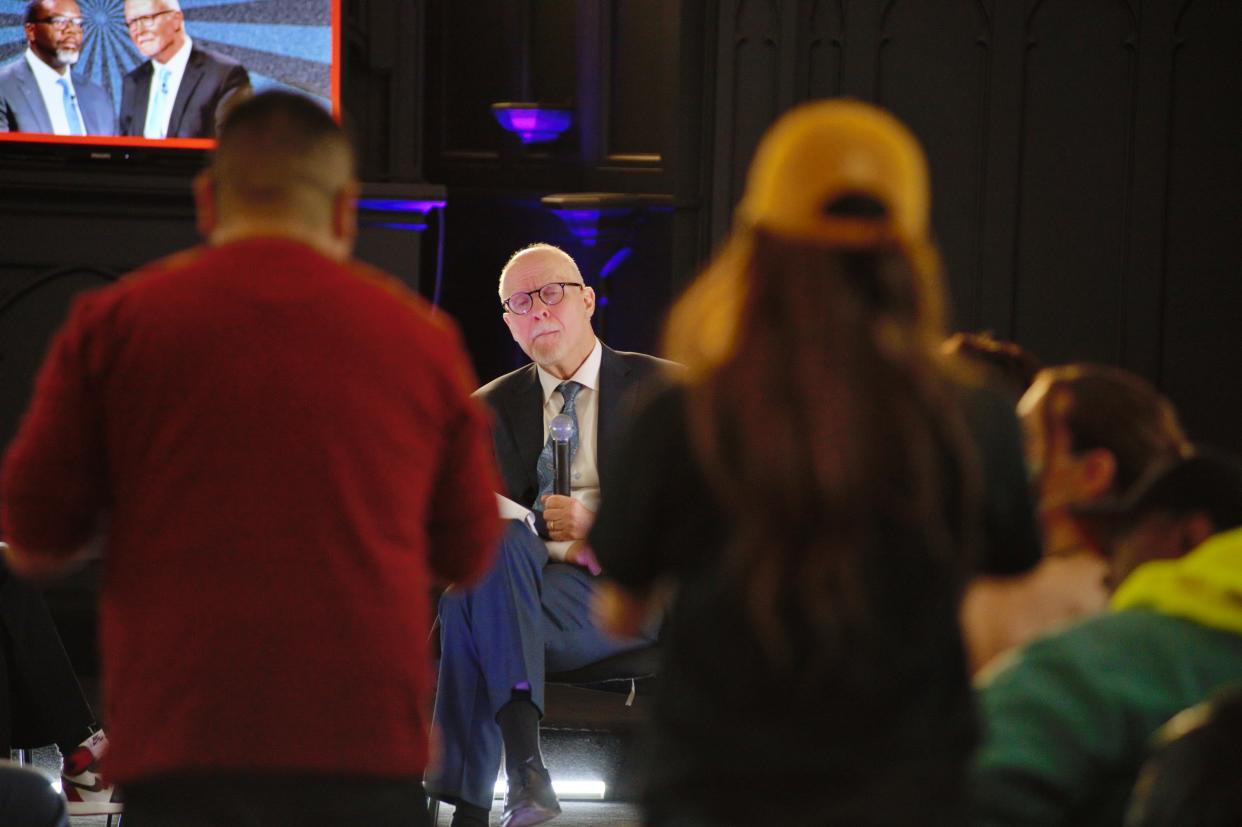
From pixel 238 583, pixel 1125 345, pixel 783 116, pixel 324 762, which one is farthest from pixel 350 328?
pixel 1125 345

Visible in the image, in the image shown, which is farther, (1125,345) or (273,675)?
(1125,345)

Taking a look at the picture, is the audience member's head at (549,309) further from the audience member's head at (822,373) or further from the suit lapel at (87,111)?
the audience member's head at (822,373)

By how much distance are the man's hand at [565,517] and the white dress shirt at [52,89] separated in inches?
95.7

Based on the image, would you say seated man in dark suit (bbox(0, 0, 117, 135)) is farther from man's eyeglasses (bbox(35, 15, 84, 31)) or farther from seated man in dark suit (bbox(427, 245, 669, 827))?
seated man in dark suit (bbox(427, 245, 669, 827))

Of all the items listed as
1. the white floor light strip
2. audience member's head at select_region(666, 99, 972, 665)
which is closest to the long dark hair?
audience member's head at select_region(666, 99, 972, 665)

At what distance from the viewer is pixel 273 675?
1.66 meters

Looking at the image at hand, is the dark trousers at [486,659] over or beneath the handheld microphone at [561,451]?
beneath

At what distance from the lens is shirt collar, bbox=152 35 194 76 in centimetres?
548

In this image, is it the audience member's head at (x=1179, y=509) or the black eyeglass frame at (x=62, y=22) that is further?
the black eyeglass frame at (x=62, y=22)

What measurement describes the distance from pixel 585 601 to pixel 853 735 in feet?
7.73

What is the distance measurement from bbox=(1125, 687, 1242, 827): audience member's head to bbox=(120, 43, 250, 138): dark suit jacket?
4541 mm

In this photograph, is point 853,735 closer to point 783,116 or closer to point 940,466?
point 940,466

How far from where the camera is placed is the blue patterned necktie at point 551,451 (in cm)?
403

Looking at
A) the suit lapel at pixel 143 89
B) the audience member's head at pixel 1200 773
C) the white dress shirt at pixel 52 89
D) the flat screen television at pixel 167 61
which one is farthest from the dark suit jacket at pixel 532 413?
the audience member's head at pixel 1200 773
